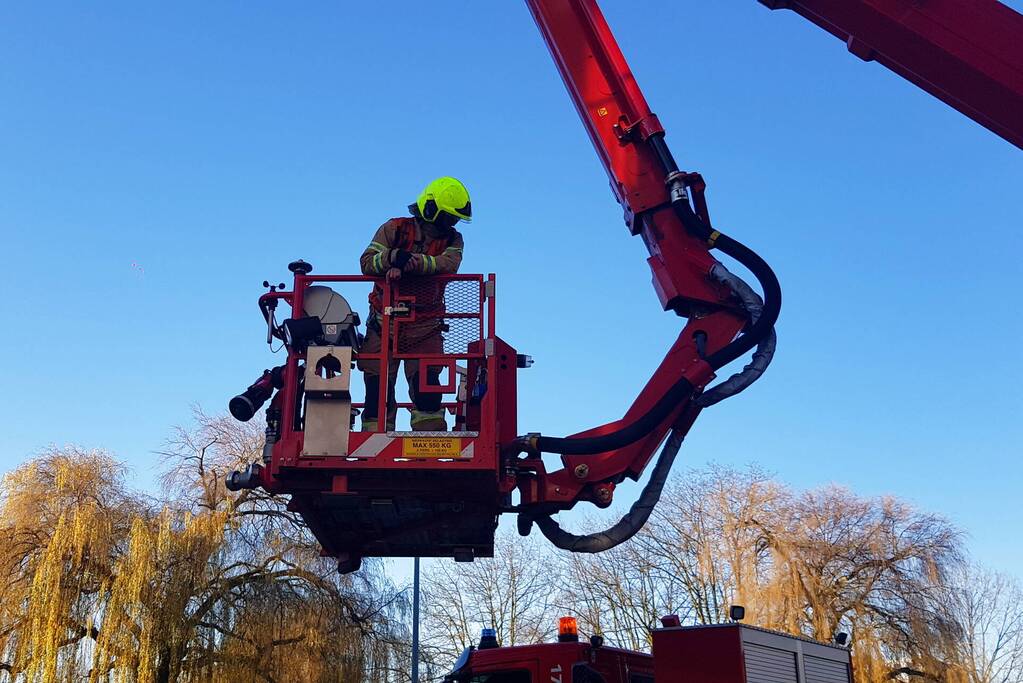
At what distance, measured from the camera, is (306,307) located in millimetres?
7809

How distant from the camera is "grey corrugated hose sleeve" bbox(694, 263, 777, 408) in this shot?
819cm

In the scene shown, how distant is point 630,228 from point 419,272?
2022 millimetres

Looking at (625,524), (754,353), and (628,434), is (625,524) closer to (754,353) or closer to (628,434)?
(628,434)

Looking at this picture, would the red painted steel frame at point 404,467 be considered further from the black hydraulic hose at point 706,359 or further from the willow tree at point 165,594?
the willow tree at point 165,594

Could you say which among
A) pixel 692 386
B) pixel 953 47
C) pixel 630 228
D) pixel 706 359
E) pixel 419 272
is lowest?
pixel 692 386

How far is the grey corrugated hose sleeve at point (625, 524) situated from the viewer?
8.16 meters

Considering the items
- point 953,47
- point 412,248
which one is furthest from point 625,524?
point 953,47

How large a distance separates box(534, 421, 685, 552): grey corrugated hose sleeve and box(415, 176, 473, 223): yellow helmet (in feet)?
8.19

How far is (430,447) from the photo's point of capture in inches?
281

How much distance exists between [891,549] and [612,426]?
48.9ft

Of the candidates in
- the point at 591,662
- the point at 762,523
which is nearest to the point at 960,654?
the point at 762,523

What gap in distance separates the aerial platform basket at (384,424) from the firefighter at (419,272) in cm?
2

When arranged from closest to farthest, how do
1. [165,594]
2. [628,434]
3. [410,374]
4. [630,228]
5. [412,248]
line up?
[410,374] < [628,434] < [412,248] < [630,228] < [165,594]

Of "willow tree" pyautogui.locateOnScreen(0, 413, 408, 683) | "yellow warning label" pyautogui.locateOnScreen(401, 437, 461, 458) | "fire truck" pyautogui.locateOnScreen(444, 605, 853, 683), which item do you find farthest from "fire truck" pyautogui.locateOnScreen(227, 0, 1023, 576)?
"willow tree" pyautogui.locateOnScreen(0, 413, 408, 683)
